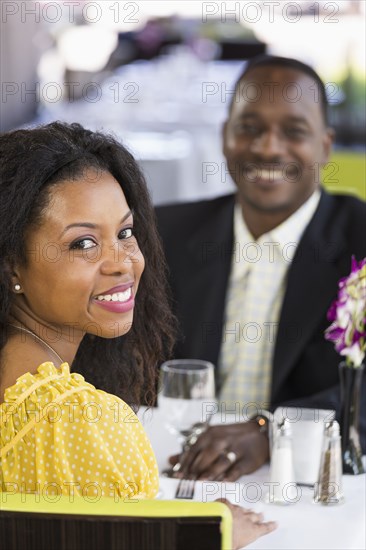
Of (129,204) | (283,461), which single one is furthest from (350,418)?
(129,204)

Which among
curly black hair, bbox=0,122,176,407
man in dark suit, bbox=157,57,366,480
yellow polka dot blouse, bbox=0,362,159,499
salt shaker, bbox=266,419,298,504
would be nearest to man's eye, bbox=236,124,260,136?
man in dark suit, bbox=157,57,366,480

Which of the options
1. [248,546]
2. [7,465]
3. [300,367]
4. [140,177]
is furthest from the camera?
[300,367]

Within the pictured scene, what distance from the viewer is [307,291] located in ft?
7.93

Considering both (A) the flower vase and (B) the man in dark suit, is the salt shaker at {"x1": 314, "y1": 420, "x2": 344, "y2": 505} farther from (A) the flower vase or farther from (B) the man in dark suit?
(B) the man in dark suit

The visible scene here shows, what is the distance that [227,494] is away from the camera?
1718 millimetres

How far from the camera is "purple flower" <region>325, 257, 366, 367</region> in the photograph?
177 centimetres

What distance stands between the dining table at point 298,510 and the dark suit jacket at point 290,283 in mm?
348

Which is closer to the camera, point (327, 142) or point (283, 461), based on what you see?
point (283, 461)

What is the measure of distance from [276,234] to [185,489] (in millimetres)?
962

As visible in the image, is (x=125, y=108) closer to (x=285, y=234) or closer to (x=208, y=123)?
(x=208, y=123)

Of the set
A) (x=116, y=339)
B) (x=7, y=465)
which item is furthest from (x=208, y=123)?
(x=7, y=465)

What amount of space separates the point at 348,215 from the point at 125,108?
4451 millimetres

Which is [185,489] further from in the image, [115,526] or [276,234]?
[276,234]

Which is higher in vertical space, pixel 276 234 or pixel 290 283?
pixel 276 234
